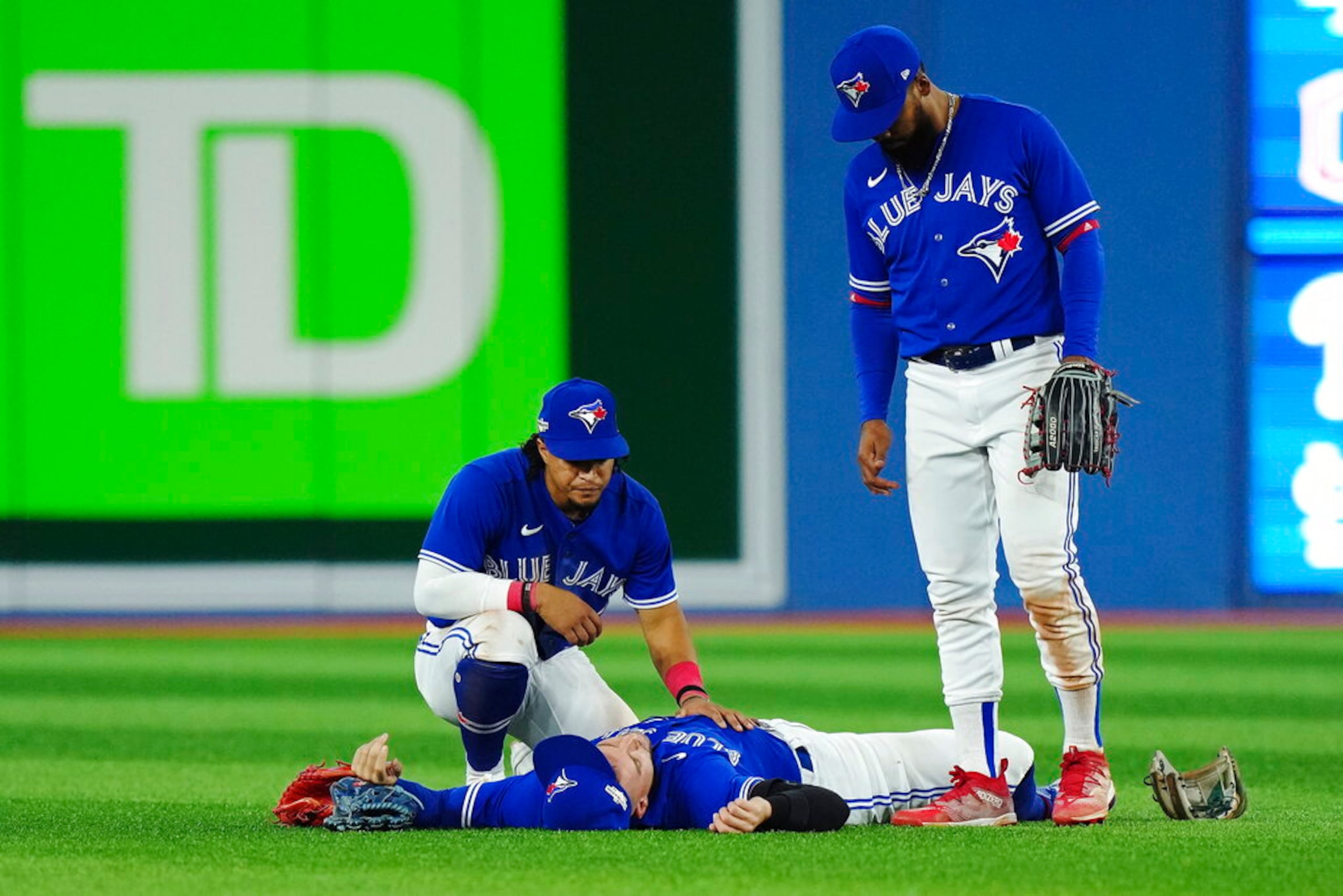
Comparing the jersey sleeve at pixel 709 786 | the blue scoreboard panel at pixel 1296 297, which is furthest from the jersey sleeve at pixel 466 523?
the blue scoreboard panel at pixel 1296 297

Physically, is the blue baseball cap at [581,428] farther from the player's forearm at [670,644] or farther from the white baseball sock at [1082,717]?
the white baseball sock at [1082,717]

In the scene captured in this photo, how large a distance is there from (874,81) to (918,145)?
0.22 m

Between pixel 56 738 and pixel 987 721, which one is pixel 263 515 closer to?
pixel 56 738

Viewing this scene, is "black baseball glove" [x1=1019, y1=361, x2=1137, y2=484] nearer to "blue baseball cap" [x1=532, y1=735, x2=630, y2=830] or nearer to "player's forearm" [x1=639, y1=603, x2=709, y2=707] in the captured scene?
"player's forearm" [x1=639, y1=603, x2=709, y2=707]

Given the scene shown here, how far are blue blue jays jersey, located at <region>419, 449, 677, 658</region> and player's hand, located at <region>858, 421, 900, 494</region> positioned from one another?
1.79ft

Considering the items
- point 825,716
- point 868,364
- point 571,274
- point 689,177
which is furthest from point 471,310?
point 868,364

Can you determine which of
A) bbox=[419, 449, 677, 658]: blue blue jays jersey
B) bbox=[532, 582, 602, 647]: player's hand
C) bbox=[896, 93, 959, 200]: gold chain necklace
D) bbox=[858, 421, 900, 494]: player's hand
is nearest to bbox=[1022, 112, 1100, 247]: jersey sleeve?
bbox=[896, 93, 959, 200]: gold chain necklace

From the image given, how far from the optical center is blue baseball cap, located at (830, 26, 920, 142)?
486cm

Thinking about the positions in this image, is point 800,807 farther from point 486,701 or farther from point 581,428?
point 581,428

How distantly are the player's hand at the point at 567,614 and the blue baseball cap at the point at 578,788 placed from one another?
31 cm

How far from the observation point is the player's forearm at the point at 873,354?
530cm

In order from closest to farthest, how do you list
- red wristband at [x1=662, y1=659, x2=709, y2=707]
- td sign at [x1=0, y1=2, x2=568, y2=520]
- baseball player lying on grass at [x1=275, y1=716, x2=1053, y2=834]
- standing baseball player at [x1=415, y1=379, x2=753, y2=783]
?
1. baseball player lying on grass at [x1=275, y1=716, x2=1053, y2=834]
2. standing baseball player at [x1=415, y1=379, x2=753, y2=783]
3. red wristband at [x1=662, y1=659, x2=709, y2=707]
4. td sign at [x1=0, y1=2, x2=568, y2=520]

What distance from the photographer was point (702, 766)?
15.6ft

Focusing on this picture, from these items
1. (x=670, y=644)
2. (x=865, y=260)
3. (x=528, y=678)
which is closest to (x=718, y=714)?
(x=670, y=644)
